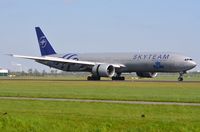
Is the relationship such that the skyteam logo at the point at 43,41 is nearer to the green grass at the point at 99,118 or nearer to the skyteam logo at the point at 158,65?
the skyteam logo at the point at 158,65

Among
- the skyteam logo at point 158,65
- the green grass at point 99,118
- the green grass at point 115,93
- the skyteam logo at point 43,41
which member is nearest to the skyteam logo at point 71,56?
the skyteam logo at point 43,41

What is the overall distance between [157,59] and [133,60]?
196 inches

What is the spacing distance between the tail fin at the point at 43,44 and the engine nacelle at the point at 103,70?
55.3 ft

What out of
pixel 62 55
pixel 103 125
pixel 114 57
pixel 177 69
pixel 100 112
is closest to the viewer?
pixel 103 125

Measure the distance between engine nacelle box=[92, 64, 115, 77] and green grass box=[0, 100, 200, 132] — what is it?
5287 centimetres

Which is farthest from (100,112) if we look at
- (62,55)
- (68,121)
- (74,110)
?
(62,55)

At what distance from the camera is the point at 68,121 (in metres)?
24.6

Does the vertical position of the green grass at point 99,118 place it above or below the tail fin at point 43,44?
below

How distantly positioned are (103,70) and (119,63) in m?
4.74

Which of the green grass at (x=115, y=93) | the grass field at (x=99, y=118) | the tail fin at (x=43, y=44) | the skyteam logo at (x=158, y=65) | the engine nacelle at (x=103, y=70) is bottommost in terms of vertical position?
the green grass at (x=115, y=93)

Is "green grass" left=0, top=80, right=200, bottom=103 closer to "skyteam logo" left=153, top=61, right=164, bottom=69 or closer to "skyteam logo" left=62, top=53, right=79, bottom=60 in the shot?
"skyteam logo" left=153, top=61, right=164, bottom=69

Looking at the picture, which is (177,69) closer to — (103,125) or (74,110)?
(74,110)

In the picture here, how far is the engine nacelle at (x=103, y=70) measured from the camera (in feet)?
277

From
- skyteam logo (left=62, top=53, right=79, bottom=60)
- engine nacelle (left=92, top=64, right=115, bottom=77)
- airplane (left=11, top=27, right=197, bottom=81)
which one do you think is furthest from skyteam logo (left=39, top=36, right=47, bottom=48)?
engine nacelle (left=92, top=64, right=115, bottom=77)
